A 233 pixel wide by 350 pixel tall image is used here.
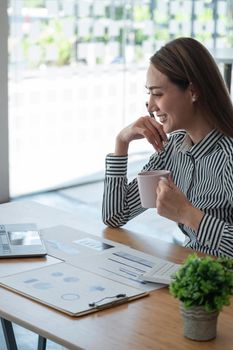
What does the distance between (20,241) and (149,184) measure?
38cm

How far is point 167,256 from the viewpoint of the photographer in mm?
1999

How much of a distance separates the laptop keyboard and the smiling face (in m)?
0.56

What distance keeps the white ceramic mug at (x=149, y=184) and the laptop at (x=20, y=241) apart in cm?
31

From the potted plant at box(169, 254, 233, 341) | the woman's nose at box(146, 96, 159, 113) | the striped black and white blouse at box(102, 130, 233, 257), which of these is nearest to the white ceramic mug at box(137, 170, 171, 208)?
the striped black and white blouse at box(102, 130, 233, 257)

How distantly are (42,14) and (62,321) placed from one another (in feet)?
14.3

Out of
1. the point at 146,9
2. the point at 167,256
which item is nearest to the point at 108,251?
Answer: the point at 167,256

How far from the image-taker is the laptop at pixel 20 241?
1.97 m

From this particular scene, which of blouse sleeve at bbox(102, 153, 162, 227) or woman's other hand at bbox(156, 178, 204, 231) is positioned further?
blouse sleeve at bbox(102, 153, 162, 227)

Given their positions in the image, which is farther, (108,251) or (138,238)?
(138,238)

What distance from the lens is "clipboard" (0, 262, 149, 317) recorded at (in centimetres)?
162

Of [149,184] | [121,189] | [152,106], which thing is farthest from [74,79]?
[149,184]

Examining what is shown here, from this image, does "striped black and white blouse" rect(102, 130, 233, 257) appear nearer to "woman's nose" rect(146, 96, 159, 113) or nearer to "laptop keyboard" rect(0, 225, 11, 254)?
"woman's nose" rect(146, 96, 159, 113)

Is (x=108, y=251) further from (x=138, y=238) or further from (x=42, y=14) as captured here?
(x=42, y=14)

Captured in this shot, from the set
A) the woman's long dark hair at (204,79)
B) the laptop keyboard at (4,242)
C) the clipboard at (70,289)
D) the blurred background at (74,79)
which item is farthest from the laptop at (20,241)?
the blurred background at (74,79)
